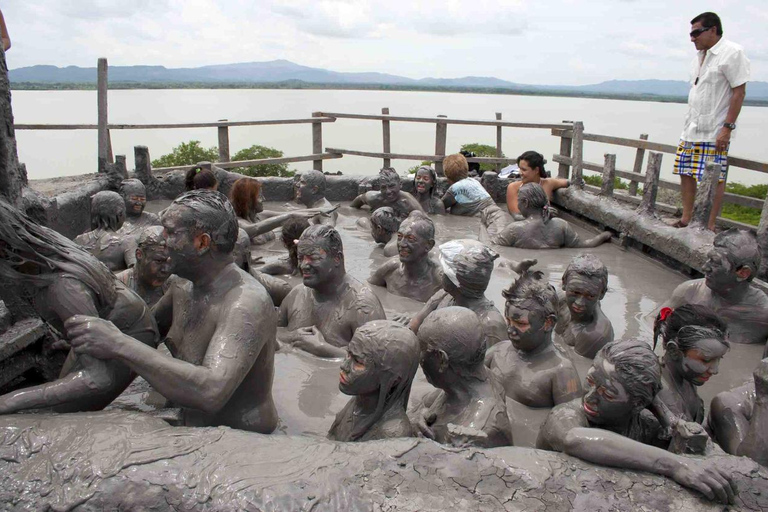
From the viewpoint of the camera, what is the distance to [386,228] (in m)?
7.52

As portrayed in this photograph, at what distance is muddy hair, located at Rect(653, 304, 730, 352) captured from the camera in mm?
3248

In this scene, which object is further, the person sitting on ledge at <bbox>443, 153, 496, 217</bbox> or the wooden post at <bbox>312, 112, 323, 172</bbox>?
the wooden post at <bbox>312, 112, 323, 172</bbox>

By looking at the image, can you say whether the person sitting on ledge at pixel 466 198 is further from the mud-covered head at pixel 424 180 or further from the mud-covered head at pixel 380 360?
the mud-covered head at pixel 380 360

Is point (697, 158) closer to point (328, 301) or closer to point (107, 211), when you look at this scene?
point (328, 301)

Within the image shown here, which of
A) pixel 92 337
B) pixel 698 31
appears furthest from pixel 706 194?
pixel 92 337

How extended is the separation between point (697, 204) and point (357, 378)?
5434 millimetres

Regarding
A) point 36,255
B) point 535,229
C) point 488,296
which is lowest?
point 488,296

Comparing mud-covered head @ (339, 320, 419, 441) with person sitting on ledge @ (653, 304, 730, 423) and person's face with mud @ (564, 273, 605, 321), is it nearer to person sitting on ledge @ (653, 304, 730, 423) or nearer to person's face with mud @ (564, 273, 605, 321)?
person sitting on ledge @ (653, 304, 730, 423)

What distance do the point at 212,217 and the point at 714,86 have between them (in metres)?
6.37

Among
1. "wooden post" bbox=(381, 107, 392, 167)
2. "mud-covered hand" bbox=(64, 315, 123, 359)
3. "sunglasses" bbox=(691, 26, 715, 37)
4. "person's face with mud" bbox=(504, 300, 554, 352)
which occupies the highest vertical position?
"sunglasses" bbox=(691, 26, 715, 37)

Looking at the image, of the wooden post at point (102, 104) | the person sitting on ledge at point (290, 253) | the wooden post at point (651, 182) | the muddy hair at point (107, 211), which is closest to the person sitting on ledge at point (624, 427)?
the person sitting on ledge at point (290, 253)

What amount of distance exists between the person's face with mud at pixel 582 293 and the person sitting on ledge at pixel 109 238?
3505 mm

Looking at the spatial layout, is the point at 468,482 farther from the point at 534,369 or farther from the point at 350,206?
the point at 350,206

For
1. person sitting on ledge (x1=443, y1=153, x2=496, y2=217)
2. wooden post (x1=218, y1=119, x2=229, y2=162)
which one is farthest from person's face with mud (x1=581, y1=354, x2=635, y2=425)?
wooden post (x1=218, y1=119, x2=229, y2=162)
